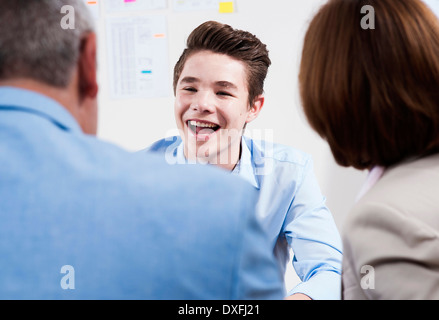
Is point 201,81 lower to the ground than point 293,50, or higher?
lower

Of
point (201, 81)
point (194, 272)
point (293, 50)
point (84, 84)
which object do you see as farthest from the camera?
point (293, 50)

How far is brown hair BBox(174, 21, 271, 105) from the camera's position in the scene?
180 cm

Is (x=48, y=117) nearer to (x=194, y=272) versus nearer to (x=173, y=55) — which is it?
(x=194, y=272)

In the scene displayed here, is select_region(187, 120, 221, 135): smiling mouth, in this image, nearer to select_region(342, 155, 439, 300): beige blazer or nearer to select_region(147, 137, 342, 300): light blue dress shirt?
select_region(147, 137, 342, 300): light blue dress shirt

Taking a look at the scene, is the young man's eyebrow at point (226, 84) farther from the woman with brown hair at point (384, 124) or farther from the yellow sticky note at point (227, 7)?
the woman with brown hair at point (384, 124)

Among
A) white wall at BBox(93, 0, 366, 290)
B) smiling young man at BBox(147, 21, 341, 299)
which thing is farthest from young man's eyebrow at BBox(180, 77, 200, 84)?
white wall at BBox(93, 0, 366, 290)

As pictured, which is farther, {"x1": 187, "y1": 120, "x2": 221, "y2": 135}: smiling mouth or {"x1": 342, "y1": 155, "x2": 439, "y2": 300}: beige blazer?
{"x1": 187, "y1": 120, "x2": 221, "y2": 135}: smiling mouth

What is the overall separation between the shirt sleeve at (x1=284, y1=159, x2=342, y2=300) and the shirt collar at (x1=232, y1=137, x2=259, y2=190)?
18 cm

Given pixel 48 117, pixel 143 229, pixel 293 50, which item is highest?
pixel 293 50

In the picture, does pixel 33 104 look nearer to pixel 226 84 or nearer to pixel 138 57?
pixel 226 84

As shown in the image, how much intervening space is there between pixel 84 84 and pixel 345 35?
0.43m

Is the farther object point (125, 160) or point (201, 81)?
point (201, 81)
